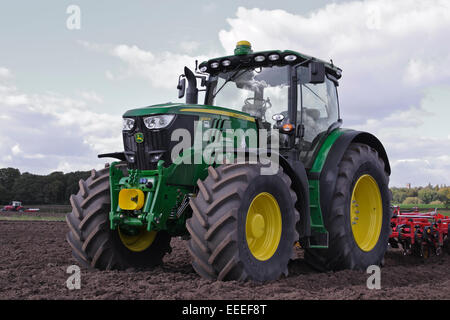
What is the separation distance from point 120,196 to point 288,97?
2769mm

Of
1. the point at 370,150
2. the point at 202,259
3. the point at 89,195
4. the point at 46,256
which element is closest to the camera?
the point at 202,259

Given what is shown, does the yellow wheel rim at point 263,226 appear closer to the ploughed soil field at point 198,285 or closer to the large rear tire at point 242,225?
the large rear tire at point 242,225

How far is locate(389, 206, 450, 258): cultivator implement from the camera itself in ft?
29.7

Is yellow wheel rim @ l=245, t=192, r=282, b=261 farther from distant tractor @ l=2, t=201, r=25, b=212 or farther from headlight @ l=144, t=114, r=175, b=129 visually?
distant tractor @ l=2, t=201, r=25, b=212

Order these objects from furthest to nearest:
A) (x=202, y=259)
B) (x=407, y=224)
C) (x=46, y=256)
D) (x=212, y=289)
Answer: (x=407, y=224)
(x=46, y=256)
(x=202, y=259)
(x=212, y=289)

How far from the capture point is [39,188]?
138ft

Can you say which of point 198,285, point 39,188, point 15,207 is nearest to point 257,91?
point 198,285

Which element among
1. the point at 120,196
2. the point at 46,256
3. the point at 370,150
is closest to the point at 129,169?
the point at 120,196

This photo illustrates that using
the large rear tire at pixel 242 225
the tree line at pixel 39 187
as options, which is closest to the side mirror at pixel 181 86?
the large rear tire at pixel 242 225

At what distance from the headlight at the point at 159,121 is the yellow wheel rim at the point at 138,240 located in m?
1.54

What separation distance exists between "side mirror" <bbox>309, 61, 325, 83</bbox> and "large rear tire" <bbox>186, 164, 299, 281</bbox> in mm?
1566

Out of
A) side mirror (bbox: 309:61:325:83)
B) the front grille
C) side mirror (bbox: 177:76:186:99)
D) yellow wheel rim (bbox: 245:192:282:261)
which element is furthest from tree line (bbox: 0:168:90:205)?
Answer: yellow wheel rim (bbox: 245:192:282:261)

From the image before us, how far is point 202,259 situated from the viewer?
527 centimetres

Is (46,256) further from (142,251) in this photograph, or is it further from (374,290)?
(374,290)
